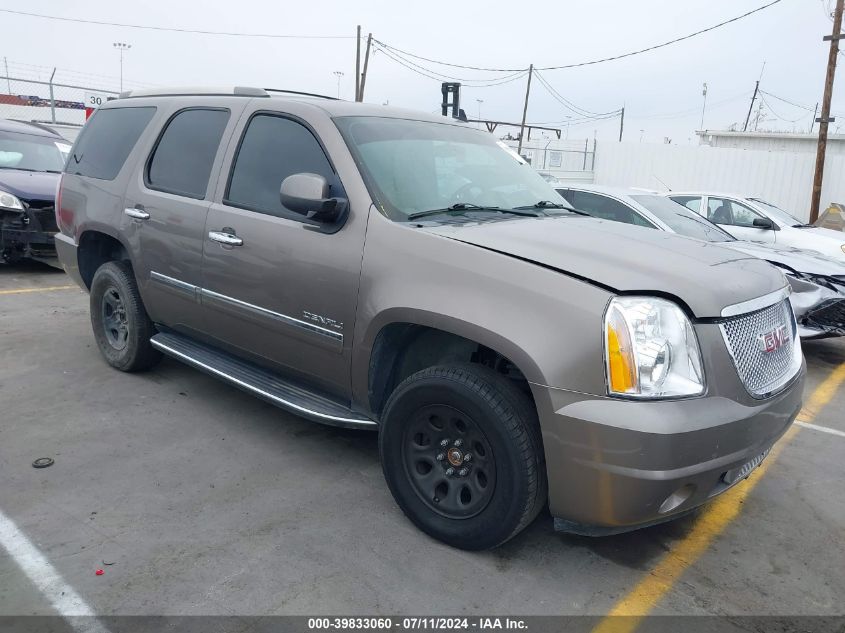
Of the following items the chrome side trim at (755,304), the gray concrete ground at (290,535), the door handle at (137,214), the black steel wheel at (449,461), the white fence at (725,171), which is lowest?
the gray concrete ground at (290,535)

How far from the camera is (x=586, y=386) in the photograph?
248cm

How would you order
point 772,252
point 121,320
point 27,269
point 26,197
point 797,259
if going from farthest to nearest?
point 27,269 < point 26,197 < point 772,252 < point 797,259 < point 121,320

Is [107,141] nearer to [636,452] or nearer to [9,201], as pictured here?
[9,201]

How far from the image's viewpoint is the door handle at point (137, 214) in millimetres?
4344

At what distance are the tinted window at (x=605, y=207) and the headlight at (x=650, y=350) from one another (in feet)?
16.0

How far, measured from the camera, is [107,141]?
4.95 metres

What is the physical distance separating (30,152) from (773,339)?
976 cm

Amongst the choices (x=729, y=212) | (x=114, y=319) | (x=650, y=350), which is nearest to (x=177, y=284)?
(x=114, y=319)

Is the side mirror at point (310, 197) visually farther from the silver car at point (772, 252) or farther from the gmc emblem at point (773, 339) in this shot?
the silver car at point (772, 252)

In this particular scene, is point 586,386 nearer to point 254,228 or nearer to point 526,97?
point 254,228

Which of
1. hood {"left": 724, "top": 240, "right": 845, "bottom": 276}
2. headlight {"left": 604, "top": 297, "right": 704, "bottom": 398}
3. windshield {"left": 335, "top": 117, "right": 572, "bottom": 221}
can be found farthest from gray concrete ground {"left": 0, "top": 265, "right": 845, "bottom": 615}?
hood {"left": 724, "top": 240, "right": 845, "bottom": 276}

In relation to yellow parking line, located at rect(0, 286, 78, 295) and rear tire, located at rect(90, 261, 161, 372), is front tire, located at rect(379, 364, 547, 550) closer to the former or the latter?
rear tire, located at rect(90, 261, 161, 372)

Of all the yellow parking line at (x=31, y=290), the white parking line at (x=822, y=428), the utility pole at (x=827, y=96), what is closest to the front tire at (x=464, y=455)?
the white parking line at (x=822, y=428)

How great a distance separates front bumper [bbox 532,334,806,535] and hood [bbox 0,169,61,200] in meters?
7.84
